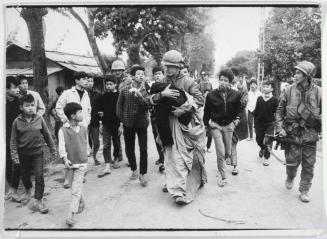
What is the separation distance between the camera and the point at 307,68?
3.84 metres

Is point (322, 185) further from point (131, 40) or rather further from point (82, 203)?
point (131, 40)

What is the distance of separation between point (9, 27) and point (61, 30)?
2.45 feet

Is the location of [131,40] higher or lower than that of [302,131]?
higher

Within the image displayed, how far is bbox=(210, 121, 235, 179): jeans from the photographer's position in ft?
15.3

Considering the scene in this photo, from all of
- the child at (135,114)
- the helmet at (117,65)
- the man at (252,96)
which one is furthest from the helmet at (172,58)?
the man at (252,96)

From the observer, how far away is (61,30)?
416 cm

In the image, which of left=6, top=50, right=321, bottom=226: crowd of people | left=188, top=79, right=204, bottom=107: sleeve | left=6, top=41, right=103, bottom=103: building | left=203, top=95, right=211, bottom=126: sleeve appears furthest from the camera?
left=203, top=95, right=211, bottom=126: sleeve

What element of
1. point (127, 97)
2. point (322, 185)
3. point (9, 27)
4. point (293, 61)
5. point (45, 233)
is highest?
point (9, 27)

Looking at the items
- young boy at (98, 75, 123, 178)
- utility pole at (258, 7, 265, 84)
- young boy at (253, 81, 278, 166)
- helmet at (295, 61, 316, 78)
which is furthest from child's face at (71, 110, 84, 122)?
young boy at (253, 81, 278, 166)

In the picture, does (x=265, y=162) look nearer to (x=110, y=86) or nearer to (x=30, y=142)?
(x=110, y=86)

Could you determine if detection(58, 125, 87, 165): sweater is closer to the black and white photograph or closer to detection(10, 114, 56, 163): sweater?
the black and white photograph

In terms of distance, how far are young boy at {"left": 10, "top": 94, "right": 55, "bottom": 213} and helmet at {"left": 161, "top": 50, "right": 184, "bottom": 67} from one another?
1657 millimetres

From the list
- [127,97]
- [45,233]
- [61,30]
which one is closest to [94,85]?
[127,97]

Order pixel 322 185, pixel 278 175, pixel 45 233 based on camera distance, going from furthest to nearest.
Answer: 1. pixel 278 175
2. pixel 322 185
3. pixel 45 233
